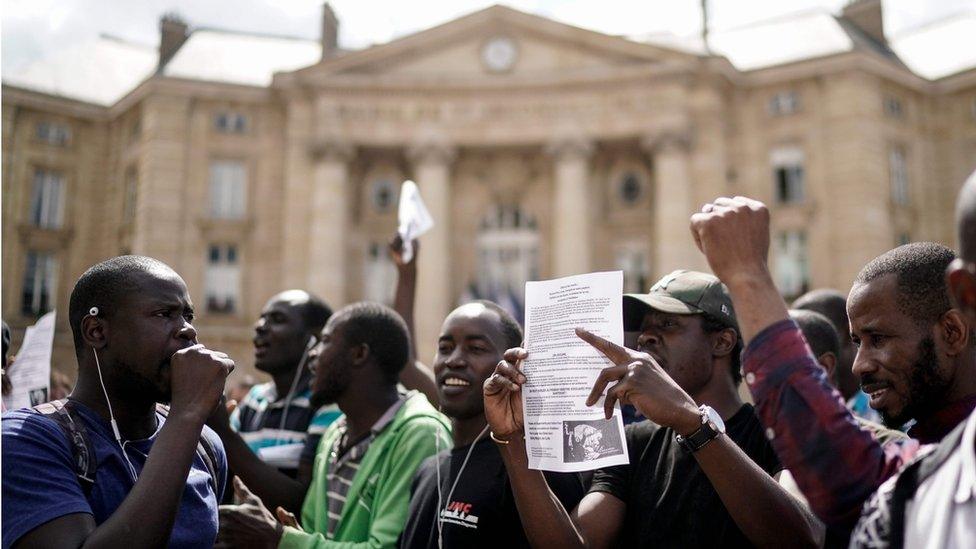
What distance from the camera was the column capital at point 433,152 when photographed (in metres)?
30.8

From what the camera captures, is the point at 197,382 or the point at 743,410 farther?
the point at 743,410

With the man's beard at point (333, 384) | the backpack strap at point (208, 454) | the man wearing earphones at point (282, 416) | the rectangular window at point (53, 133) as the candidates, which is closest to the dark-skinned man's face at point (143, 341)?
the backpack strap at point (208, 454)

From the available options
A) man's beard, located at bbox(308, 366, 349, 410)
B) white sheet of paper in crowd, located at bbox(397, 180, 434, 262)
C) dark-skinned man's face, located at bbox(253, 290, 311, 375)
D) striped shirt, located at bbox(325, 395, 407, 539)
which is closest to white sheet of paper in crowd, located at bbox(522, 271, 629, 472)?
striped shirt, located at bbox(325, 395, 407, 539)

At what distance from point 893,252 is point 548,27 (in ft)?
96.6

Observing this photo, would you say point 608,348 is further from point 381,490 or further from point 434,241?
point 434,241

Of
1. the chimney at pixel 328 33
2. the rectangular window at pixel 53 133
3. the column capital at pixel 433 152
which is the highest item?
the chimney at pixel 328 33

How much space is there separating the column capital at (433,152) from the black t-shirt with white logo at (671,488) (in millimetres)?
27616

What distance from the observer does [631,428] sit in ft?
12.1

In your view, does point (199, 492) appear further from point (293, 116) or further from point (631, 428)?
point (293, 116)

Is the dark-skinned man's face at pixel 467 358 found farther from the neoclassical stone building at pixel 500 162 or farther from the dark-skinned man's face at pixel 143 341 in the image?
the neoclassical stone building at pixel 500 162

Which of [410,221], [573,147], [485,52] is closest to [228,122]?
[485,52]

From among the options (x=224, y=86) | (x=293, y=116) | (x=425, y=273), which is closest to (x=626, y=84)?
(x=425, y=273)

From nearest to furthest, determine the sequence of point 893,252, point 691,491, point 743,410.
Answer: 1. point 893,252
2. point 691,491
3. point 743,410

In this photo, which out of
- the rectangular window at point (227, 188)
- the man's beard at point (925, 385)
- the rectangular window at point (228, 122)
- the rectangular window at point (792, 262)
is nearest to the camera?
the man's beard at point (925, 385)
